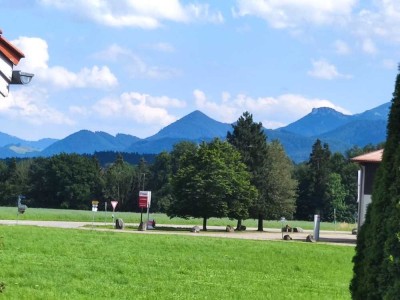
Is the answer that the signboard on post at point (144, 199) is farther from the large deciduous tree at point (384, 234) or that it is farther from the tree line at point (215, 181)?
the large deciduous tree at point (384, 234)

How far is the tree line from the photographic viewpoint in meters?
59.6

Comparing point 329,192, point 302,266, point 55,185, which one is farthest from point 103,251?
point 55,185

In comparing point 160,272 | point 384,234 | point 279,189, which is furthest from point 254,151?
point 384,234

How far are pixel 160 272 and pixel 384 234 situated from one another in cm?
1135

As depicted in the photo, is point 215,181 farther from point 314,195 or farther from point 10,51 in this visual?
point 10,51

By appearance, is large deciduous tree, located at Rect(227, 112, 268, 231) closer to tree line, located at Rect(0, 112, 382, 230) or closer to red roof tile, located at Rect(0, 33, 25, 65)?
tree line, located at Rect(0, 112, 382, 230)

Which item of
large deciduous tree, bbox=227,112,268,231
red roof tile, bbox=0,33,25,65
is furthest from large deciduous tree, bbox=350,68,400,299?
large deciduous tree, bbox=227,112,268,231

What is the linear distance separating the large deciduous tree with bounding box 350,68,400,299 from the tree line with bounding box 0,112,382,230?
51.9 m

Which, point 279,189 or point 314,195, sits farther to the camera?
point 314,195

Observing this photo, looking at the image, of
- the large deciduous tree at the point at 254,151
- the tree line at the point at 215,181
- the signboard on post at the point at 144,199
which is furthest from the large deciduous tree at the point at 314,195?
the signboard on post at the point at 144,199

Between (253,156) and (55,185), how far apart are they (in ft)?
192

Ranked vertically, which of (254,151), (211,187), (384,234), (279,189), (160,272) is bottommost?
(160,272)

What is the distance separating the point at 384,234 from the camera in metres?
6.00

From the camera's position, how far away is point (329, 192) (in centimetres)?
10531
